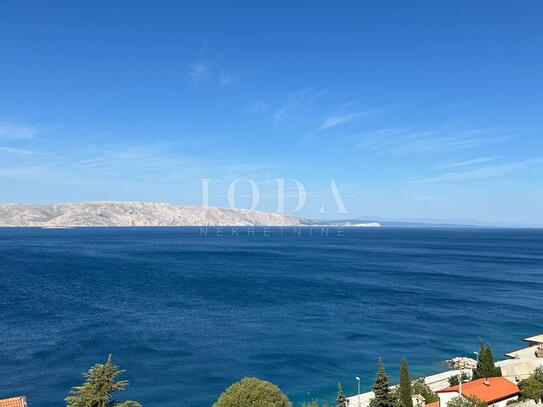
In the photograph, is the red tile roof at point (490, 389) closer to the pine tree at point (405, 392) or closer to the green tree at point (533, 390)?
the green tree at point (533, 390)

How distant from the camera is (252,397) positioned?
81.0 ft

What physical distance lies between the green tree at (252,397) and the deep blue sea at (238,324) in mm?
13829

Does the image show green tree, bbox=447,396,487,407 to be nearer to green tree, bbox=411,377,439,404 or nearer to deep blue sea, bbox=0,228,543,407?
green tree, bbox=411,377,439,404

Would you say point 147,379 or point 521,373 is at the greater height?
point 521,373

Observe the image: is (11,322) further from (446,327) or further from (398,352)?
(446,327)

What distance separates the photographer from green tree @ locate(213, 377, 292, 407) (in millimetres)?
24500

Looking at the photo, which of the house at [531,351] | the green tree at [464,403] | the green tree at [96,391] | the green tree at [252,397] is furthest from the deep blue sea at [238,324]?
the green tree at [96,391]

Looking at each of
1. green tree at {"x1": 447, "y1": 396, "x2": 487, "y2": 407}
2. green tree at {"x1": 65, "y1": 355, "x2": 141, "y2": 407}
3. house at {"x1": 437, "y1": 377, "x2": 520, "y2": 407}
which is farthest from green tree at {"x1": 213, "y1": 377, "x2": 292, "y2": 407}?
house at {"x1": 437, "y1": 377, "x2": 520, "y2": 407}

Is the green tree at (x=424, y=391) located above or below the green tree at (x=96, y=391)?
below

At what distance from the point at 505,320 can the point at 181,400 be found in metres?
51.9

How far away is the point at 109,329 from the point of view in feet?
189

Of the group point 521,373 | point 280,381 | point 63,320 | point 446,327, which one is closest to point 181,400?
point 280,381

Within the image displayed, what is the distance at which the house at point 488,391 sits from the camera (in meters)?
29.8

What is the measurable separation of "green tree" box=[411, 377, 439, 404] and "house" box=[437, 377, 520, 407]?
2620 mm
